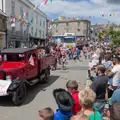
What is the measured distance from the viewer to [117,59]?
7.03 metres

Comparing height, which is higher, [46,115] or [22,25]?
[22,25]

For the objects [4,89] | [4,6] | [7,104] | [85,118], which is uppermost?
[4,6]

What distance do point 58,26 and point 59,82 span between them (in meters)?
87.0

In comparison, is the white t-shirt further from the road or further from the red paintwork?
the red paintwork

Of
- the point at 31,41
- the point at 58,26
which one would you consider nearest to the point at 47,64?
the point at 31,41

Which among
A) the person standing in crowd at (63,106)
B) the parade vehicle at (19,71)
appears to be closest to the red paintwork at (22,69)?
the parade vehicle at (19,71)

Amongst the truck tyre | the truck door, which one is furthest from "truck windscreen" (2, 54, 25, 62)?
the truck tyre

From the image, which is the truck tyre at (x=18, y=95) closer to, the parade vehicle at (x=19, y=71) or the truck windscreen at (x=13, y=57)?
the parade vehicle at (x=19, y=71)

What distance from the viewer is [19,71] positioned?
9.47 m

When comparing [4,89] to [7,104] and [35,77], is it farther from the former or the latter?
[35,77]

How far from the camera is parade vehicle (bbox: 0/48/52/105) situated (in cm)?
842

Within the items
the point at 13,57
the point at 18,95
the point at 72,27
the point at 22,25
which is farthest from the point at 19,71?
the point at 72,27

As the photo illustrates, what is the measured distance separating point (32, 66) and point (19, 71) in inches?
56.3

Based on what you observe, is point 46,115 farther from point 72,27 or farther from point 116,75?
point 72,27
